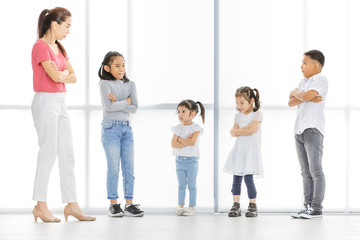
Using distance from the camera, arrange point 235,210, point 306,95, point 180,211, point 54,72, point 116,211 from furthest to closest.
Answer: point 180,211
point 235,210
point 116,211
point 306,95
point 54,72

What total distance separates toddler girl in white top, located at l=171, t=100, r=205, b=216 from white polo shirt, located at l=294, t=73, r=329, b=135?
75 centimetres

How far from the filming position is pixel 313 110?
454cm

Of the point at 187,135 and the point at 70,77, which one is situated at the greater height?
the point at 70,77

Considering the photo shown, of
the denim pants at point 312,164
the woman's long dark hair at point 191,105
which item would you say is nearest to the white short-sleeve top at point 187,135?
the woman's long dark hair at point 191,105

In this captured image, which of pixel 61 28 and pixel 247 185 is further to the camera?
pixel 247 185

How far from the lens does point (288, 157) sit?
5086mm

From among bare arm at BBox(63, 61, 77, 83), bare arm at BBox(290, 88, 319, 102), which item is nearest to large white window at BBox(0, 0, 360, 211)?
bare arm at BBox(290, 88, 319, 102)

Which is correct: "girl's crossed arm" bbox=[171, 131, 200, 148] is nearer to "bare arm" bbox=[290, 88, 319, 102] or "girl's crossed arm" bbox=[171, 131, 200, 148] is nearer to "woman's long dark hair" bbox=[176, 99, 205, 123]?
"woman's long dark hair" bbox=[176, 99, 205, 123]


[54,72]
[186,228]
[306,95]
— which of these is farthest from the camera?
[306,95]

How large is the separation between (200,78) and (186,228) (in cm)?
161

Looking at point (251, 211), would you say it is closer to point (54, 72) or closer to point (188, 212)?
point (188, 212)

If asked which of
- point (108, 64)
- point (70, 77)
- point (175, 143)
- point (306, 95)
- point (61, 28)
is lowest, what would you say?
point (175, 143)

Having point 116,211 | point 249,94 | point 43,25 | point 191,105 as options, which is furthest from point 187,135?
point 43,25

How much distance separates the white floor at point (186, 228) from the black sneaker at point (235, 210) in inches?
2.4
